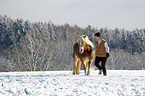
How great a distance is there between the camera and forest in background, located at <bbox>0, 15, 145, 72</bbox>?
4850cm

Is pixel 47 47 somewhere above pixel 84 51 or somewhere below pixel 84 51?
above

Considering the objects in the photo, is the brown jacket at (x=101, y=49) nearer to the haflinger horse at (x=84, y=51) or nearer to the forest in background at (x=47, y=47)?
the haflinger horse at (x=84, y=51)

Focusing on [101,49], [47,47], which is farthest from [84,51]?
[47,47]

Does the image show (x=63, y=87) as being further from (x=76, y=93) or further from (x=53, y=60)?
(x=53, y=60)

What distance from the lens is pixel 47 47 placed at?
53.2m

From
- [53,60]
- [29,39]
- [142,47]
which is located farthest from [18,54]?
[142,47]

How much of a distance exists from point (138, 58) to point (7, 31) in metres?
45.2

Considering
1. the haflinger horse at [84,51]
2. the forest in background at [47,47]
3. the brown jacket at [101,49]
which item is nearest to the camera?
the brown jacket at [101,49]

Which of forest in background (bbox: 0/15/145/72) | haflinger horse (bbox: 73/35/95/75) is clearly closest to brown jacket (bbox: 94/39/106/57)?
haflinger horse (bbox: 73/35/95/75)

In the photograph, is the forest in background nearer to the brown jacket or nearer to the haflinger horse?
the haflinger horse

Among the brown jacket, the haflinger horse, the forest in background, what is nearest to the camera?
the brown jacket

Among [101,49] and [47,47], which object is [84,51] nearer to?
[101,49]

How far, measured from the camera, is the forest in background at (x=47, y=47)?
48.5 m

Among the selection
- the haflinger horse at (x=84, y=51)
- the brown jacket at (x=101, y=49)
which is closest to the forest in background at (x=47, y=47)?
the haflinger horse at (x=84, y=51)
